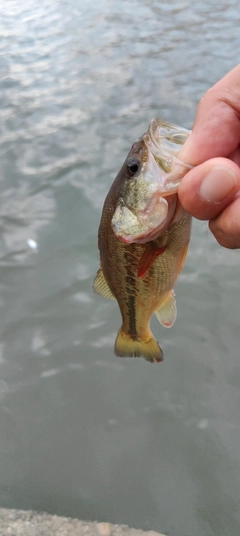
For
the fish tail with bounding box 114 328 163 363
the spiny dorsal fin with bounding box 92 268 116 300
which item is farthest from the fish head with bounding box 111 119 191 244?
the fish tail with bounding box 114 328 163 363

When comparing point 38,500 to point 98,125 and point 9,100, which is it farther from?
point 9,100

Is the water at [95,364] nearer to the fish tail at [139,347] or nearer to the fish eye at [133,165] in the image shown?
the fish tail at [139,347]

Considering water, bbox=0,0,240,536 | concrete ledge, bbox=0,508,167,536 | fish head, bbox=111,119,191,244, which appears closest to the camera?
fish head, bbox=111,119,191,244

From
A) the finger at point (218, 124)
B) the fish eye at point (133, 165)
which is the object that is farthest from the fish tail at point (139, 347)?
the finger at point (218, 124)

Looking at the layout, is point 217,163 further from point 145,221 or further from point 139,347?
point 139,347

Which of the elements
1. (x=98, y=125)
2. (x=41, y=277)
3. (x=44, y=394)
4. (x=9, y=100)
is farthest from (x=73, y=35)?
(x=44, y=394)

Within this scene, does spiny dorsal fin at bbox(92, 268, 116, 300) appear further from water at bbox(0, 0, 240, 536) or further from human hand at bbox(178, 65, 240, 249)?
water at bbox(0, 0, 240, 536)

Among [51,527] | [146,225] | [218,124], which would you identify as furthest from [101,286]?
[51,527]
